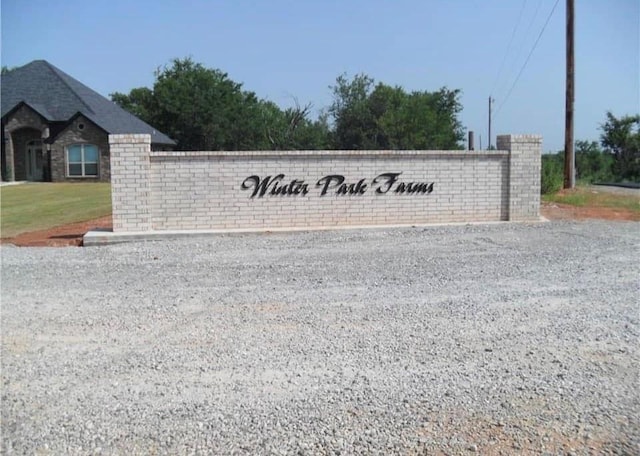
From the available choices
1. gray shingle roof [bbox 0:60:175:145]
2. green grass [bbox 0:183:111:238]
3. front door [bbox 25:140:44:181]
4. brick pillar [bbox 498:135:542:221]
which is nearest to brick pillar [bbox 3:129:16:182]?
front door [bbox 25:140:44:181]

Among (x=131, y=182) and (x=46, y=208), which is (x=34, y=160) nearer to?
(x=46, y=208)

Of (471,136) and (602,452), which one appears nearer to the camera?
(602,452)

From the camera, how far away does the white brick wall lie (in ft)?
49.8

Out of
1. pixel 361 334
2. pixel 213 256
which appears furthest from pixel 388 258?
pixel 361 334

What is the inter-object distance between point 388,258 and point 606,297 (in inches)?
160

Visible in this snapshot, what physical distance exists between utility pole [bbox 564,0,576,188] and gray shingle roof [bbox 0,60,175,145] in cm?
2899

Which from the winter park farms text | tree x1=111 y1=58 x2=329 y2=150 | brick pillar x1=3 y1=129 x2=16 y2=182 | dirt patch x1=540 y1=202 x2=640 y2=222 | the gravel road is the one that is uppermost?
tree x1=111 y1=58 x2=329 y2=150

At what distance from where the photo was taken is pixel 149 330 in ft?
22.0

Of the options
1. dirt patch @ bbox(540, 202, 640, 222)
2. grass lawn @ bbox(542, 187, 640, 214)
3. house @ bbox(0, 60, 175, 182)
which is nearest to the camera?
dirt patch @ bbox(540, 202, 640, 222)

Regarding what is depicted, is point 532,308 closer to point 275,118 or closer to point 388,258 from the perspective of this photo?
point 388,258

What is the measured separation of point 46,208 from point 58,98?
83.0 feet

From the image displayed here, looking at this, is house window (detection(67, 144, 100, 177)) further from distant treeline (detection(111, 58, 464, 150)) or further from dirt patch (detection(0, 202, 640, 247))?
dirt patch (detection(0, 202, 640, 247))

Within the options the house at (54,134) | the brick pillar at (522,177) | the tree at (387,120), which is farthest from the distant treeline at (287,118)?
the brick pillar at (522,177)

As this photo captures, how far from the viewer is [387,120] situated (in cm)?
4962
